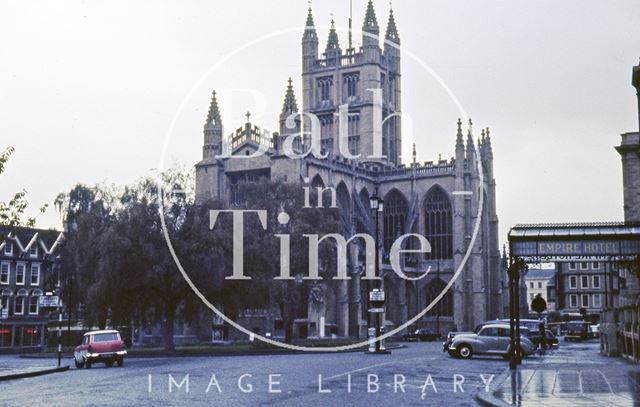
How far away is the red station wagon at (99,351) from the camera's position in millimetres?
Result: 30375

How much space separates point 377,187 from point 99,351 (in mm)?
57753

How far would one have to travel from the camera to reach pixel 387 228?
86438 millimetres

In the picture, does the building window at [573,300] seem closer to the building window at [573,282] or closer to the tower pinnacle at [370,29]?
the building window at [573,282]

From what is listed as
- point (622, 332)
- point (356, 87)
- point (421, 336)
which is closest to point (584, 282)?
point (356, 87)

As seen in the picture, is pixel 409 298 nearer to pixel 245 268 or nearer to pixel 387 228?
pixel 387 228

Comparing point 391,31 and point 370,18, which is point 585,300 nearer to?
point 391,31

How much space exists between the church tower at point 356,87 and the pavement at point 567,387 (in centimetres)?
6882

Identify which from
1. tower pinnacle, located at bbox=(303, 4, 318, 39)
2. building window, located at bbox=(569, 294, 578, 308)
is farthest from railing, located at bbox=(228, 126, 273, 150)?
building window, located at bbox=(569, 294, 578, 308)

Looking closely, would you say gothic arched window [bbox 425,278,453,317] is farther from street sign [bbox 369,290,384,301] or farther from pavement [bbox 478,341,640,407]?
pavement [bbox 478,341,640,407]

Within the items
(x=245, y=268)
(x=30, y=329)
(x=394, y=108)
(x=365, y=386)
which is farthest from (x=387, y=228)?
(x=365, y=386)

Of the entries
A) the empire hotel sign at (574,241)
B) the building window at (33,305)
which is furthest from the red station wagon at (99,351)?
the building window at (33,305)

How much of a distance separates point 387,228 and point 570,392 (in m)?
Answer: 69.5

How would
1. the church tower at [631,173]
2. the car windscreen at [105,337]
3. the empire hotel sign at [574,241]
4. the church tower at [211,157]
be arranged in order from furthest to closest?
the church tower at [211,157] < the church tower at [631,173] < the car windscreen at [105,337] < the empire hotel sign at [574,241]

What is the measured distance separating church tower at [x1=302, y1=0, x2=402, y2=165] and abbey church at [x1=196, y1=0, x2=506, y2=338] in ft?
0.41
